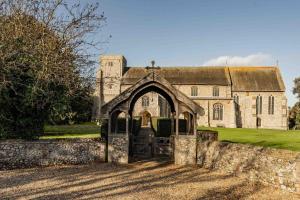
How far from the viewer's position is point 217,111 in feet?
189

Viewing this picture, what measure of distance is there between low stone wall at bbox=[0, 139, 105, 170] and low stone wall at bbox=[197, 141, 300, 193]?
5597mm

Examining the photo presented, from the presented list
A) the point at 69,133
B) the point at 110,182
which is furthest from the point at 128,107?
the point at 69,133

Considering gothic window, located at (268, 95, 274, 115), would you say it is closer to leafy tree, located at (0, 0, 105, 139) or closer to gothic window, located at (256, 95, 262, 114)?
gothic window, located at (256, 95, 262, 114)

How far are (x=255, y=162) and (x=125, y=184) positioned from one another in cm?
507

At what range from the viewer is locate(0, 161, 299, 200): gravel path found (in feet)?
32.7

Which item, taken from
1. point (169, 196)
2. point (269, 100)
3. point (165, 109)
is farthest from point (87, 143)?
point (269, 100)

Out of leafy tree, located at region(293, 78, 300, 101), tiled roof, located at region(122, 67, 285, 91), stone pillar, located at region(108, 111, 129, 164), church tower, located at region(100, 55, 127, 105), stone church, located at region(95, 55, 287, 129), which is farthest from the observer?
leafy tree, located at region(293, 78, 300, 101)

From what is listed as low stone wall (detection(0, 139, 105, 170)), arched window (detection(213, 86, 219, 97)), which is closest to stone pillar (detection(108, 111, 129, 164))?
low stone wall (detection(0, 139, 105, 170))

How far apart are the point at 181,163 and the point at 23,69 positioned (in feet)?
31.2

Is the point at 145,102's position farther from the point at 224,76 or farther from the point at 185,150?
the point at 185,150

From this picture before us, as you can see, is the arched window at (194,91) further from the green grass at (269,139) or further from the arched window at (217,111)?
the green grass at (269,139)

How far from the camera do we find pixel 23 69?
16109 mm

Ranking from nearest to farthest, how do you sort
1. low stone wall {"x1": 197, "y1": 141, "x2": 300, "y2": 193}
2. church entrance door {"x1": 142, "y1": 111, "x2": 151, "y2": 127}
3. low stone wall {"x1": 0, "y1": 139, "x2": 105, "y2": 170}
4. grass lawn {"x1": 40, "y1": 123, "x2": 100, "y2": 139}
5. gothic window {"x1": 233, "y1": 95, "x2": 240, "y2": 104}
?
low stone wall {"x1": 197, "y1": 141, "x2": 300, "y2": 193}, low stone wall {"x1": 0, "y1": 139, "x2": 105, "y2": 170}, grass lawn {"x1": 40, "y1": 123, "x2": 100, "y2": 139}, church entrance door {"x1": 142, "y1": 111, "x2": 151, "y2": 127}, gothic window {"x1": 233, "y1": 95, "x2": 240, "y2": 104}

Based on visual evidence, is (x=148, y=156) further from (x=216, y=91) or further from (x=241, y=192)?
(x=216, y=91)
